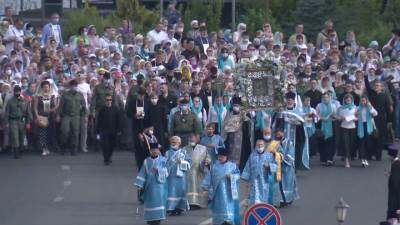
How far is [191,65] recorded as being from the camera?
38.4 meters

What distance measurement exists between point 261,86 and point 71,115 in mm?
9374

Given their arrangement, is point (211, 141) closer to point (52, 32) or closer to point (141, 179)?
point (141, 179)

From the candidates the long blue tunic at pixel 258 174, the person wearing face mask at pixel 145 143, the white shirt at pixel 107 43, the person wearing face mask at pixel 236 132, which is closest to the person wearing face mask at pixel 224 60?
the white shirt at pixel 107 43

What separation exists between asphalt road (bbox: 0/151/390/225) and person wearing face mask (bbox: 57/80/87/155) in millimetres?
461

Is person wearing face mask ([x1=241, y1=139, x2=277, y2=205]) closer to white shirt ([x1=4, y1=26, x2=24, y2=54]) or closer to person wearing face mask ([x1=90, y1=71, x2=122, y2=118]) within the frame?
person wearing face mask ([x1=90, y1=71, x2=122, y2=118])

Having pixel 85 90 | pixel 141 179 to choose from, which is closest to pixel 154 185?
pixel 141 179

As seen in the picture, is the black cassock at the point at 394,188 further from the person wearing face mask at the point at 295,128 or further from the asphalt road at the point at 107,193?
the person wearing face mask at the point at 295,128

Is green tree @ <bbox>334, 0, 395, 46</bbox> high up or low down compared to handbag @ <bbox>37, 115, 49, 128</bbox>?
up

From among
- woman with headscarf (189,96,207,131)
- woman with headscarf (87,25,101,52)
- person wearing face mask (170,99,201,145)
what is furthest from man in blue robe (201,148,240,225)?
woman with headscarf (87,25,101,52)

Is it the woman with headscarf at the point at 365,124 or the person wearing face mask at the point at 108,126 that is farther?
the woman with headscarf at the point at 365,124

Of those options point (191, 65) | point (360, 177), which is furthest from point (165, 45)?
point (360, 177)

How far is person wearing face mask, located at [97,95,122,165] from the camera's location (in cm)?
3434

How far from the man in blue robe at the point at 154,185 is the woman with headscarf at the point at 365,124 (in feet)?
27.6

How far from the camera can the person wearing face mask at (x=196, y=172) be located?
29203mm
